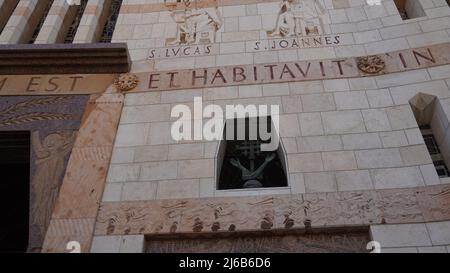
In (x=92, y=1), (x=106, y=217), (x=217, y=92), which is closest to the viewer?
(x=106, y=217)

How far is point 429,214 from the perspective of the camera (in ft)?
20.0

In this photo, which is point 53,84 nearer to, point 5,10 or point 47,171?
point 47,171

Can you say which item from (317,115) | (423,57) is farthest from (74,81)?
(423,57)

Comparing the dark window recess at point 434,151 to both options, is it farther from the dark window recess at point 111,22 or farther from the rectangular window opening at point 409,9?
the dark window recess at point 111,22

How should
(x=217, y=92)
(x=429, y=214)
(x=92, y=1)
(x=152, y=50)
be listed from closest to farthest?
(x=429, y=214), (x=217, y=92), (x=152, y=50), (x=92, y=1)

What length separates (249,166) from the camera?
7641 mm

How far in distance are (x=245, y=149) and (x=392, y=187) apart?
8.65 feet

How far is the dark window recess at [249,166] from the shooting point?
7.38m

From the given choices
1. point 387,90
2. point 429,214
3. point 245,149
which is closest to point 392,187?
point 429,214

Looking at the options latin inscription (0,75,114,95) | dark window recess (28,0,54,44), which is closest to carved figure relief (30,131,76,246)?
latin inscription (0,75,114,95)

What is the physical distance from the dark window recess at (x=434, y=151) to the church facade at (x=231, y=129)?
0.03m

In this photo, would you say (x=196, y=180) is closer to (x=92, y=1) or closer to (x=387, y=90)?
(x=387, y=90)

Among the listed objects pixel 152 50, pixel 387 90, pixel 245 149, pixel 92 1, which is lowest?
pixel 245 149

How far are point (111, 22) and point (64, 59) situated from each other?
8.77 feet
